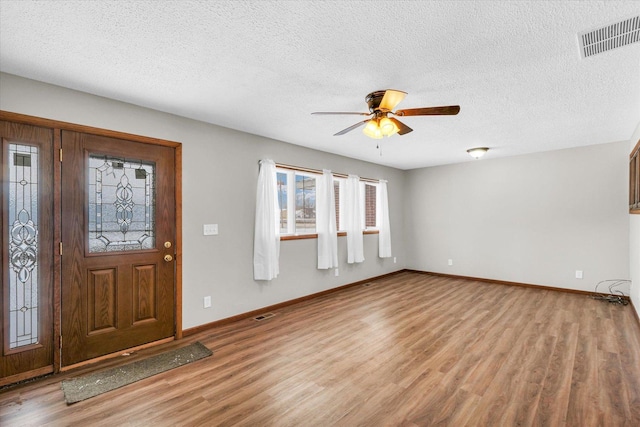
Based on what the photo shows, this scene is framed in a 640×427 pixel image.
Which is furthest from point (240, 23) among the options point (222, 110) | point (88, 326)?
point (88, 326)

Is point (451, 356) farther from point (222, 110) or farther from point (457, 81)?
point (222, 110)

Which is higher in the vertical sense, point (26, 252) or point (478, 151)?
point (478, 151)

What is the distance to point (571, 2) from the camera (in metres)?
1.64

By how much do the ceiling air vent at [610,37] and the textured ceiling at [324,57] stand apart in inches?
2.8

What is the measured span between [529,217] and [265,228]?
479 cm

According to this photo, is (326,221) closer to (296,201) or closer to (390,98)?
(296,201)

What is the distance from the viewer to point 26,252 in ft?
8.21

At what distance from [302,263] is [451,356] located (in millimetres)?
2536

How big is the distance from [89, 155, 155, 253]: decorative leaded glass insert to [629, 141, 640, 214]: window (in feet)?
17.9

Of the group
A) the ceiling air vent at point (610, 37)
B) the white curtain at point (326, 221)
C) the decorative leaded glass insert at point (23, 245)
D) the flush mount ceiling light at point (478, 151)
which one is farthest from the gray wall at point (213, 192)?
the ceiling air vent at point (610, 37)

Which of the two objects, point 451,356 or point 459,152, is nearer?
point 451,356

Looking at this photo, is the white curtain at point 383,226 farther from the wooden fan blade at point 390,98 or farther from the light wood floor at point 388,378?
the wooden fan blade at point 390,98

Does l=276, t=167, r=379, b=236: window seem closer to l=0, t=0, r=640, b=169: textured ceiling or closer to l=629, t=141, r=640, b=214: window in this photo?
l=0, t=0, r=640, b=169: textured ceiling

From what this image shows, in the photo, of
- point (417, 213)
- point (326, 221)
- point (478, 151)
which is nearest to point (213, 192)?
point (326, 221)
